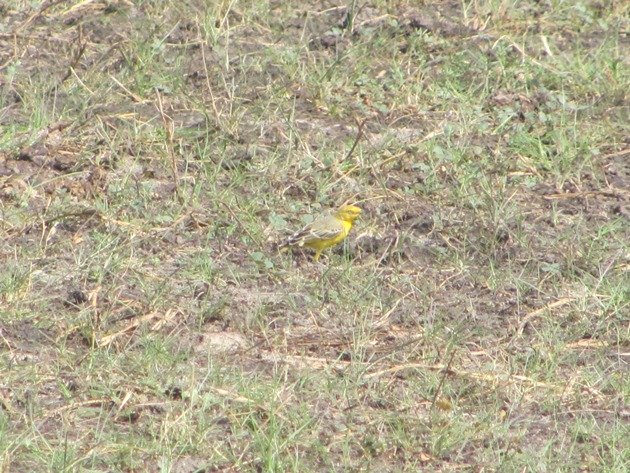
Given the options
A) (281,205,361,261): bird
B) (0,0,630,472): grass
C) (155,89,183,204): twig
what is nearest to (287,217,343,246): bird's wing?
(281,205,361,261): bird

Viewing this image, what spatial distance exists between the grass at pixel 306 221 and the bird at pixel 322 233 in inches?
4.4

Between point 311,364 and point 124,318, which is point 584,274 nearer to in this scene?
point 311,364

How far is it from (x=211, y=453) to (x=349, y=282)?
5.78 feet

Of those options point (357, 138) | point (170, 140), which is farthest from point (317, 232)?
point (170, 140)

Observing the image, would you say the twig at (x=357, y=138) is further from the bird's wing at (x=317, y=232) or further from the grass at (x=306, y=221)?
the bird's wing at (x=317, y=232)

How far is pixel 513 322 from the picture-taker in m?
6.71

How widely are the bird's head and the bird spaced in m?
0.02

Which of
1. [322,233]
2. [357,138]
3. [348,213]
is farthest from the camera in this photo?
[357,138]

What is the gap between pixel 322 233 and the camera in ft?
23.3

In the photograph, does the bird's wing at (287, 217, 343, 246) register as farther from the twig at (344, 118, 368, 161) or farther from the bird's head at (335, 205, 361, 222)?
the twig at (344, 118, 368, 161)

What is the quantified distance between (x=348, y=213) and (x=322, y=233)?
36cm

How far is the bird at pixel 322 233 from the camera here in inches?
280

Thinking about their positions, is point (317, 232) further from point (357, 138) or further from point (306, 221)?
point (357, 138)

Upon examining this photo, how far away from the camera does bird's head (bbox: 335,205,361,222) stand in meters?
7.38
